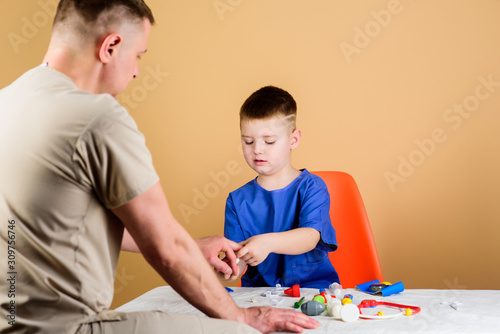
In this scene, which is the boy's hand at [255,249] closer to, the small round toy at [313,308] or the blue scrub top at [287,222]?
the blue scrub top at [287,222]

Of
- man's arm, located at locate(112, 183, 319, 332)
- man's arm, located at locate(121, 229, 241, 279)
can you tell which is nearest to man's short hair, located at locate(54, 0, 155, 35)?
man's arm, located at locate(112, 183, 319, 332)

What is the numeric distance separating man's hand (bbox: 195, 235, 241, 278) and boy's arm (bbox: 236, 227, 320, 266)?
0.18ft

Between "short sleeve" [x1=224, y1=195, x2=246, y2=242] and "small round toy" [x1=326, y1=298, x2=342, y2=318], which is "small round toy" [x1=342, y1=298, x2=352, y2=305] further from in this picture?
"short sleeve" [x1=224, y1=195, x2=246, y2=242]

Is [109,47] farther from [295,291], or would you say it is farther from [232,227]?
[232,227]

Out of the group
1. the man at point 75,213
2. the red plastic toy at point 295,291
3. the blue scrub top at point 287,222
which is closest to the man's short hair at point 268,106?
the blue scrub top at point 287,222

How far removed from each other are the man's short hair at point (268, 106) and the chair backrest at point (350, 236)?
0.30 m

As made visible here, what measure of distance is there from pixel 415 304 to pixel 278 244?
488 millimetres

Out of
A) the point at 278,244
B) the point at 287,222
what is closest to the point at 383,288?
the point at 278,244

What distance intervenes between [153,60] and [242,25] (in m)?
0.51

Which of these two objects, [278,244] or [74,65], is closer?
[74,65]

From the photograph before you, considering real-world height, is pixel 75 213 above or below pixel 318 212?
above

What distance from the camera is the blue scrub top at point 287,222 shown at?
5.47 ft

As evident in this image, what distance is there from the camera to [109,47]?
1078mm

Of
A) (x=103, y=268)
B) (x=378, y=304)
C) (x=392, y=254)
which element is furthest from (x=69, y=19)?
(x=392, y=254)
